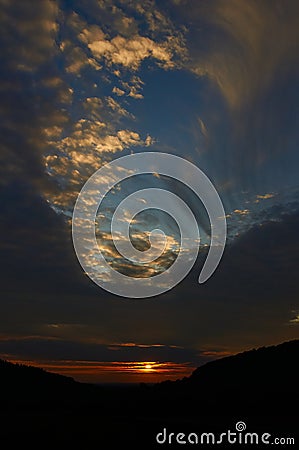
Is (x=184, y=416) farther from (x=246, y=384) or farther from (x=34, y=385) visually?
(x=34, y=385)

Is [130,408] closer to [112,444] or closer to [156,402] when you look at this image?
[156,402]

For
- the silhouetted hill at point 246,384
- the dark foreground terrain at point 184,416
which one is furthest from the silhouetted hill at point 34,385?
the silhouetted hill at point 246,384

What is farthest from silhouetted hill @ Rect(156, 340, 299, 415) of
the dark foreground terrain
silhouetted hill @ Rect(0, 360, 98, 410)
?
silhouetted hill @ Rect(0, 360, 98, 410)

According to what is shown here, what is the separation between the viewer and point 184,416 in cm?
4597

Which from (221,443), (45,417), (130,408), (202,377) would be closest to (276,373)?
(202,377)

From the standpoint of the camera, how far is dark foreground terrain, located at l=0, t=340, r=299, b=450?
31.6 meters

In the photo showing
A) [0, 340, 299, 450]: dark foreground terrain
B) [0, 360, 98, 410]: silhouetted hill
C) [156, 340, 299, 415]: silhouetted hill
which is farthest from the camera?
[0, 360, 98, 410]: silhouetted hill

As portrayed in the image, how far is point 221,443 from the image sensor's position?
3098 cm

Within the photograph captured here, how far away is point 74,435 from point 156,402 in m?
23.9

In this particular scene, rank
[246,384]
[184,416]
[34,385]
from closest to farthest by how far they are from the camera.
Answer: [184,416], [246,384], [34,385]

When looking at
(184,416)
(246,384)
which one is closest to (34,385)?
(246,384)

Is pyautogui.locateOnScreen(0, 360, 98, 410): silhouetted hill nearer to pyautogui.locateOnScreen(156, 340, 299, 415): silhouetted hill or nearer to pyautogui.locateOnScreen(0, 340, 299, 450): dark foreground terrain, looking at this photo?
pyautogui.locateOnScreen(0, 340, 299, 450): dark foreground terrain

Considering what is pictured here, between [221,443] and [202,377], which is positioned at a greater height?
[202,377]

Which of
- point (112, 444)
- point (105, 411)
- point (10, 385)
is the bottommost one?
point (112, 444)
